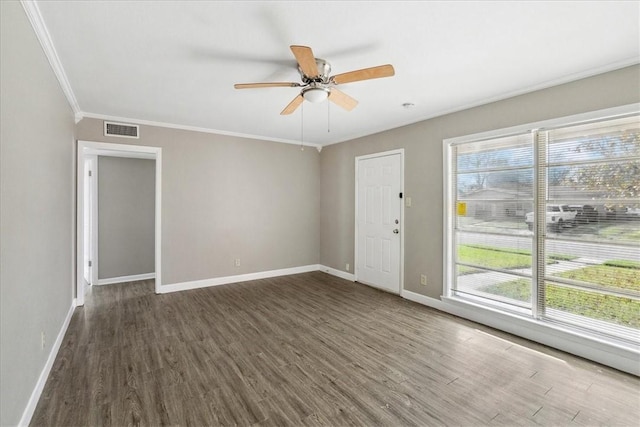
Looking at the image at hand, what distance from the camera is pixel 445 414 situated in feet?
6.40

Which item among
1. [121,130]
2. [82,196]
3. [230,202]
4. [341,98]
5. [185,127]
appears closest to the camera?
[341,98]

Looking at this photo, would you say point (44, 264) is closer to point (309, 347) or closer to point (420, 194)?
point (309, 347)

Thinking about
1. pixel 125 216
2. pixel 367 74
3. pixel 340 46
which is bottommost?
pixel 125 216

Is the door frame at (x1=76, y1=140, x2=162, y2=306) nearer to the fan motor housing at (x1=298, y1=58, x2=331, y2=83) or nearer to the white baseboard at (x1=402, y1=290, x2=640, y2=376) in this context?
the fan motor housing at (x1=298, y1=58, x2=331, y2=83)

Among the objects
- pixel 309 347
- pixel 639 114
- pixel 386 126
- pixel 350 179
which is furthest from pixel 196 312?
pixel 639 114

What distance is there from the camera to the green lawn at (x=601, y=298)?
Result: 253 cm

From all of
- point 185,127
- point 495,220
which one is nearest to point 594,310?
point 495,220

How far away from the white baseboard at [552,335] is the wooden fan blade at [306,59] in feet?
10.4

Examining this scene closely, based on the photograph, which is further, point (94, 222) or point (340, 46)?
point (94, 222)

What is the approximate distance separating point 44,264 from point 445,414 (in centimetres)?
318

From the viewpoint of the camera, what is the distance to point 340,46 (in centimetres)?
229

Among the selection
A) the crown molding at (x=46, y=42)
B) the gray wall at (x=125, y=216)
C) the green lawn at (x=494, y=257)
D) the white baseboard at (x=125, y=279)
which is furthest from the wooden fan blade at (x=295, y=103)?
the white baseboard at (x=125, y=279)

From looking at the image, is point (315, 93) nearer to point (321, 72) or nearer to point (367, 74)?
point (321, 72)

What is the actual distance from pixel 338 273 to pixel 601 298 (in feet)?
12.2
